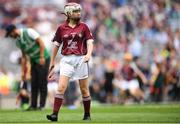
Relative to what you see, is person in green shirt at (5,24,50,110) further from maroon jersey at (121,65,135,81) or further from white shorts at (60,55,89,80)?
maroon jersey at (121,65,135,81)

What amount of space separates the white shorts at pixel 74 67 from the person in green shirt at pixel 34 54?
15.0 feet

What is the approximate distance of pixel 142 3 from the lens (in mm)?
29594

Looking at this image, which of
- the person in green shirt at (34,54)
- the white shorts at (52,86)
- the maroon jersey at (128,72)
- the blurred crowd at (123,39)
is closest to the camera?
the person in green shirt at (34,54)

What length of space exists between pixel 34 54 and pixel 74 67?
504 cm

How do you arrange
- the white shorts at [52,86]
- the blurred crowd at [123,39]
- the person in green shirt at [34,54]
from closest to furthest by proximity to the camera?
the person in green shirt at [34,54] → the white shorts at [52,86] → the blurred crowd at [123,39]

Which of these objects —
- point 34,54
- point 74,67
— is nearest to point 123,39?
point 34,54

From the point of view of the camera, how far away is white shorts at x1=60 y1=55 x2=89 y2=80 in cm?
1350

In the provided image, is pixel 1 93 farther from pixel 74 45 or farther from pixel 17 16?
pixel 74 45

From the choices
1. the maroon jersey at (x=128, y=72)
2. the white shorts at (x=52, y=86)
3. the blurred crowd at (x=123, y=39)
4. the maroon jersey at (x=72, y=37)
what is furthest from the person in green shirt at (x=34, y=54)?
the blurred crowd at (x=123, y=39)

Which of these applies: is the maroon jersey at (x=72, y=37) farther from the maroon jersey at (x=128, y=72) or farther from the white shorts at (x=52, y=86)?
the maroon jersey at (x=128, y=72)

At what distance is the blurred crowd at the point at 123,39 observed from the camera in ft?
91.3

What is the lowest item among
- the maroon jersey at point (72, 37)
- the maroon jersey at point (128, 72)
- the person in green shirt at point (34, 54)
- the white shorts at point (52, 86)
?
the white shorts at point (52, 86)

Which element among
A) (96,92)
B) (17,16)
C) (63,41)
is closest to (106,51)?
(96,92)

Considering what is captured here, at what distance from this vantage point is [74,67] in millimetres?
13570
